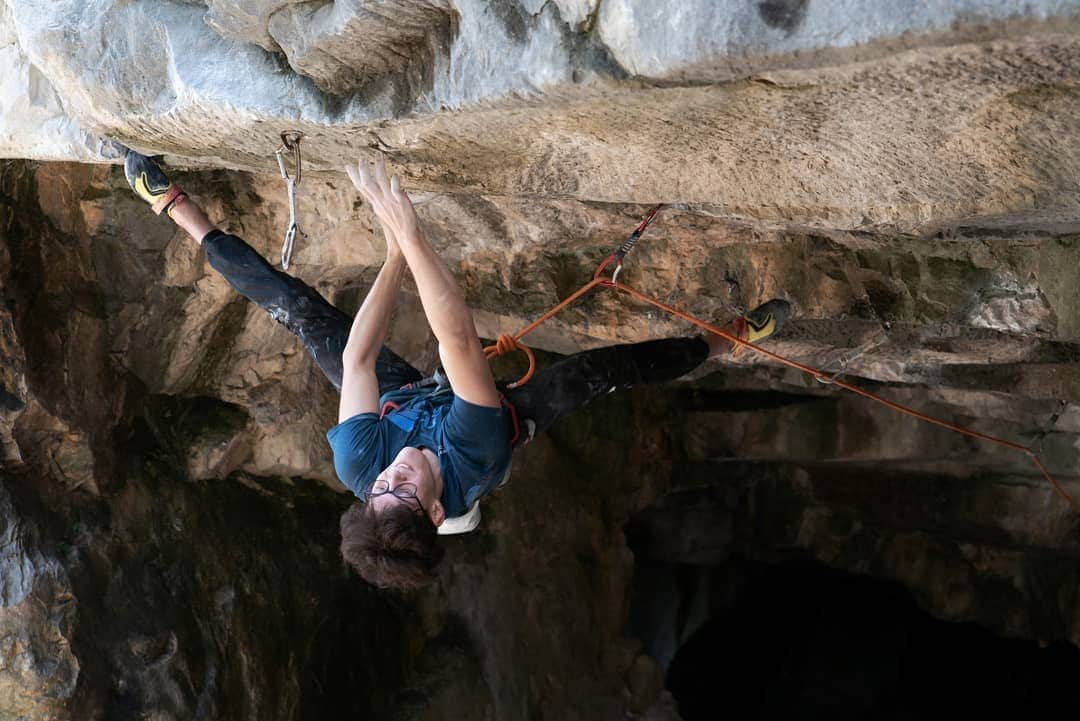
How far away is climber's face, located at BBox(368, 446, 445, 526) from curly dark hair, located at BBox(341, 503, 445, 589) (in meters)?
0.02

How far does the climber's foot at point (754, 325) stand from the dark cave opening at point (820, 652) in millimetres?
4709

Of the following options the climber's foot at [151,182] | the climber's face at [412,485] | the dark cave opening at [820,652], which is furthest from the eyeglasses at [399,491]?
the dark cave opening at [820,652]

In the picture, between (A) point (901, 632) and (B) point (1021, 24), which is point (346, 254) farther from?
(A) point (901, 632)

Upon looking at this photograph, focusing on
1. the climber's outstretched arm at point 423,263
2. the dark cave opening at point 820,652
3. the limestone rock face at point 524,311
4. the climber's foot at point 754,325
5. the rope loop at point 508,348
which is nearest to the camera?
the limestone rock face at point 524,311

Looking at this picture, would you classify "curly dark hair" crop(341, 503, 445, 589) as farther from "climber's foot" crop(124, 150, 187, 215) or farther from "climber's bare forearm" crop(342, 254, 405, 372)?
"climber's foot" crop(124, 150, 187, 215)

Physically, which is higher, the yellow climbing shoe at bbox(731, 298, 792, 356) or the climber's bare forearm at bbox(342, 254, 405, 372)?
the climber's bare forearm at bbox(342, 254, 405, 372)

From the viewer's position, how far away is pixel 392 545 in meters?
1.73

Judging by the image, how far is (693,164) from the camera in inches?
71.5

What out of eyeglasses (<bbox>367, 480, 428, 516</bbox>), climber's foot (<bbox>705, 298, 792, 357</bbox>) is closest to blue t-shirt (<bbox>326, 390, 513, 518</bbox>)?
eyeglasses (<bbox>367, 480, 428, 516</bbox>)

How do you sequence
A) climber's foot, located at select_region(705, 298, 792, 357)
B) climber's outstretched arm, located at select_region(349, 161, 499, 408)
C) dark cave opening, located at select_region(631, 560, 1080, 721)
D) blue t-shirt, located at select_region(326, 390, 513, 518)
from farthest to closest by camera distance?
1. dark cave opening, located at select_region(631, 560, 1080, 721)
2. climber's foot, located at select_region(705, 298, 792, 357)
3. blue t-shirt, located at select_region(326, 390, 513, 518)
4. climber's outstretched arm, located at select_region(349, 161, 499, 408)

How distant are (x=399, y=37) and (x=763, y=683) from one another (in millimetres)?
6598

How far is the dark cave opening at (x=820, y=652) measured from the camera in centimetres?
668

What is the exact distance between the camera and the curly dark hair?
1740 millimetres

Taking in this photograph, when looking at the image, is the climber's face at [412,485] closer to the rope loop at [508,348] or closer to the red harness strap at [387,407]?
the red harness strap at [387,407]
